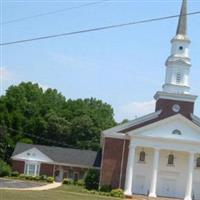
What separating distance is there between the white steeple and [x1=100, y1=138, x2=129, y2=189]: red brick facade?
7.91m

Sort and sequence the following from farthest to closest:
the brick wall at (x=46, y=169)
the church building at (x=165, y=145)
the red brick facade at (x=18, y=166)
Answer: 1. the brick wall at (x=46, y=169)
2. the red brick facade at (x=18, y=166)
3. the church building at (x=165, y=145)

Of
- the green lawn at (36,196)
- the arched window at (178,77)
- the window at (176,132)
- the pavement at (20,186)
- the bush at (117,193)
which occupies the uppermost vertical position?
the arched window at (178,77)

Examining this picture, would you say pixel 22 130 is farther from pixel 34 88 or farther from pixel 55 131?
pixel 34 88

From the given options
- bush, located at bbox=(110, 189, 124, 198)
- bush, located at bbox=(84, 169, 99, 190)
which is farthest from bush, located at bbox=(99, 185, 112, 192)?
bush, located at bbox=(110, 189, 124, 198)

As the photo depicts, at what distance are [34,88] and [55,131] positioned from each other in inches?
617

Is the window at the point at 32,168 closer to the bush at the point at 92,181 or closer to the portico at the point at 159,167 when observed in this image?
the bush at the point at 92,181

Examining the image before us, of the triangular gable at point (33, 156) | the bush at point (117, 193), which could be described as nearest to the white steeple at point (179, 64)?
the bush at point (117, 193)

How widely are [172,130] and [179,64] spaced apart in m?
7.41

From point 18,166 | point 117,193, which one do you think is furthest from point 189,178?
Answer: point 18,166

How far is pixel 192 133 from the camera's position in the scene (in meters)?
58.8

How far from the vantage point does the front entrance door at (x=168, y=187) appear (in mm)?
60166

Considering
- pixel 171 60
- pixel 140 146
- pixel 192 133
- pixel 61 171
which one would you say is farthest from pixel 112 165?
pixel 61 171

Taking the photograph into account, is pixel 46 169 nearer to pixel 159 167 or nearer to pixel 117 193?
pixel 159 167

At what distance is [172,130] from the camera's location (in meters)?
59.1
